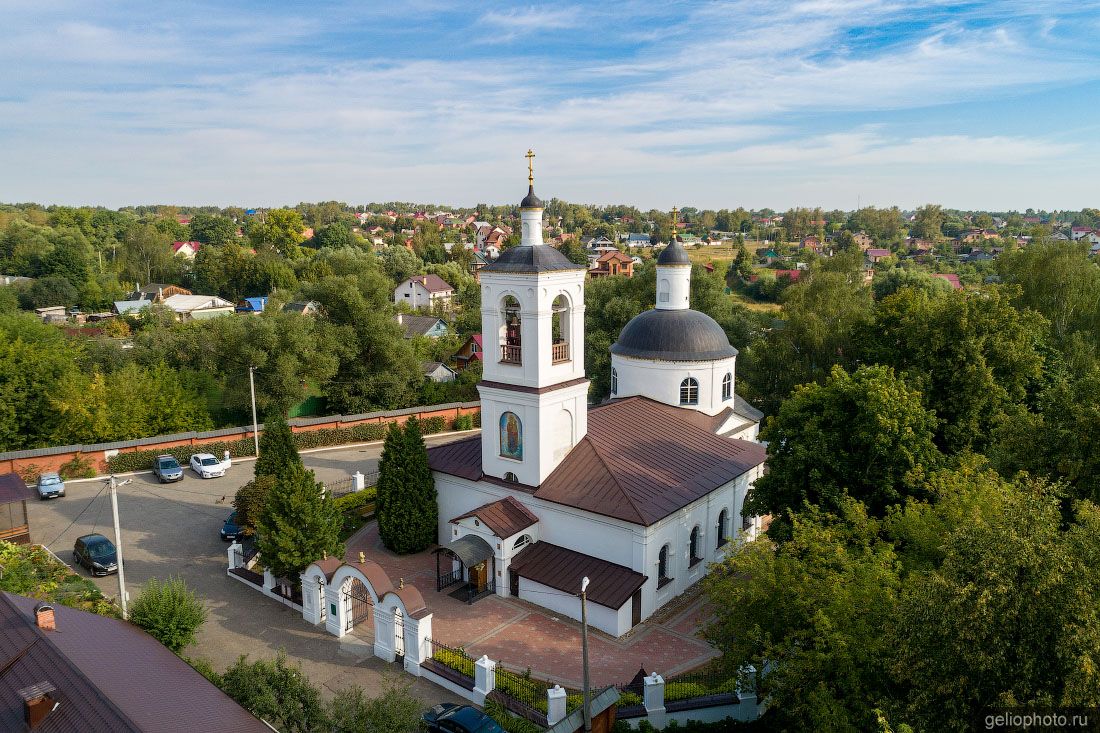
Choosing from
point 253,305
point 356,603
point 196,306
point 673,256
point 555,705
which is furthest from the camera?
point 253,305

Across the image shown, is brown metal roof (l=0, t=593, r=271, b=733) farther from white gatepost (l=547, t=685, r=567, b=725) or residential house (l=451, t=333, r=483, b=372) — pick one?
residential house (l=451, t=333, r=483, b=372)

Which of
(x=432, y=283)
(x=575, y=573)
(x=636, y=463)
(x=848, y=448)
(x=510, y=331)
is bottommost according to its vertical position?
(x=575, y=573)

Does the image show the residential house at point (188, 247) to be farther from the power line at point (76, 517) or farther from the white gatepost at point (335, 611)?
the white gatepost at point (335, 611)

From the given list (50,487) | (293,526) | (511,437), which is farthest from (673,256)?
(50,487)

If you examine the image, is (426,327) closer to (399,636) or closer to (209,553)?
(209,553)

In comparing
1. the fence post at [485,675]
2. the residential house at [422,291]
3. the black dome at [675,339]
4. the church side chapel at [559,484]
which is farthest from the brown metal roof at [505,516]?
the residential house at [422,291]

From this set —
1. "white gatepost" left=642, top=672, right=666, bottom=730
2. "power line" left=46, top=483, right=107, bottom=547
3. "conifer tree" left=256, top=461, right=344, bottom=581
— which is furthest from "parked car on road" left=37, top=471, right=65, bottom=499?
"white gatepost" left=642, top=672, right=666, bottom=730
